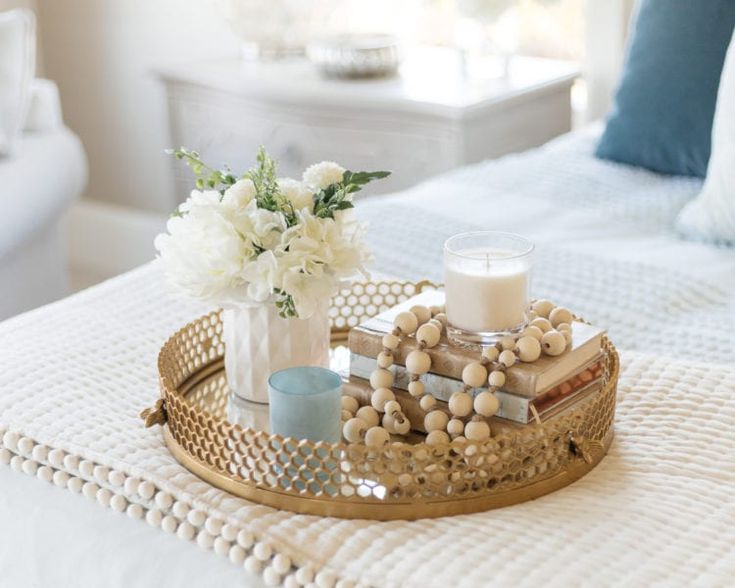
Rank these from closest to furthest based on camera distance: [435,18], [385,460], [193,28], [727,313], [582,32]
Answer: [385,460]
[727,313]
[582,32]
[435,18]
[193,28]

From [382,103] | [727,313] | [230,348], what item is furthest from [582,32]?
[230,348]

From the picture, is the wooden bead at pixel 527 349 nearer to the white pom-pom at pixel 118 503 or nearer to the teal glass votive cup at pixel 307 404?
the teal glass votive cup at pixel 307 404

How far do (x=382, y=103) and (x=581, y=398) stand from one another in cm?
161

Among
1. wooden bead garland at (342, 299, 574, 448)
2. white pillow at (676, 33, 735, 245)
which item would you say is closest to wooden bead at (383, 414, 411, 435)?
wooden bead garland at (342, 299, 574, 448)

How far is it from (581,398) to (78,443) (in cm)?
48

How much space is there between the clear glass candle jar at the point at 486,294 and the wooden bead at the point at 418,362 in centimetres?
4

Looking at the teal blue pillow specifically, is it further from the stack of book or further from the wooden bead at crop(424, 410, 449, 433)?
the wooden bead at crop(424, 410, 449, 433)

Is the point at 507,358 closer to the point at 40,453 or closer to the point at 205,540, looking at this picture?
the point at 205,540

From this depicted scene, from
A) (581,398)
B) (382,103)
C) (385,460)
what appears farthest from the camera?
(382,103)

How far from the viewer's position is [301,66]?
2.99 meters

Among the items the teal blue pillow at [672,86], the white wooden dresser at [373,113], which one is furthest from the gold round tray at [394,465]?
the white wooden dresser at [373,113]

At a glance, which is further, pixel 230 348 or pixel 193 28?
pixel 193 28

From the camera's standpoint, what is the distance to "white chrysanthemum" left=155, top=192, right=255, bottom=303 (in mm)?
1097

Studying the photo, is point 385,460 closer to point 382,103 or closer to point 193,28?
point 382,103
